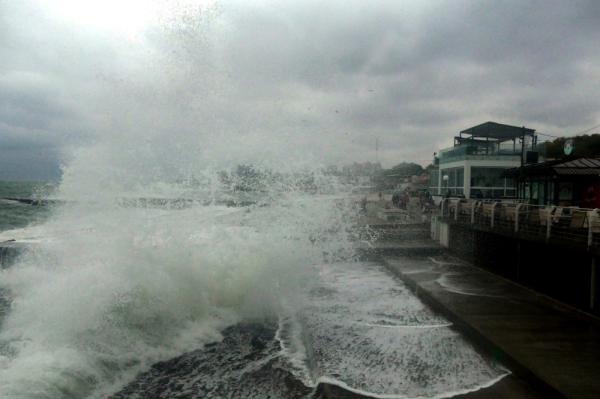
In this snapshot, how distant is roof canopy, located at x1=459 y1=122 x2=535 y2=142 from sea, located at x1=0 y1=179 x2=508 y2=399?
827 inches

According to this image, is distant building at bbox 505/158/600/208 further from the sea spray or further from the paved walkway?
the sea spray

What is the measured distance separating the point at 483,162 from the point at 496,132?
4252 millimetres

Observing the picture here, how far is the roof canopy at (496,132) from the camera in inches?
1312

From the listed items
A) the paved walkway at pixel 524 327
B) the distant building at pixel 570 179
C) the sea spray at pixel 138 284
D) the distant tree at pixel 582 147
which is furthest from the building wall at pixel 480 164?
the sea spray at pixel 138 284

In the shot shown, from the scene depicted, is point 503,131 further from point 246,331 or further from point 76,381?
point 76,381

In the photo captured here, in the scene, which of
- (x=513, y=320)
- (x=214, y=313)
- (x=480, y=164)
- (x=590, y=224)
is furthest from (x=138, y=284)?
(x=480, y=164)

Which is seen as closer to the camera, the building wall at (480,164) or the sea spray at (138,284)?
the sea spray at (138,284)

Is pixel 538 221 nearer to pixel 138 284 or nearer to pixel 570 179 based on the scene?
pixel 570 179

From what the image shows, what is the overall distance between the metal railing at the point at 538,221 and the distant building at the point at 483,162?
1170 centimetres

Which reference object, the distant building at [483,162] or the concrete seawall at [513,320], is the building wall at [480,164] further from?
the concrete seawall at [513,320]

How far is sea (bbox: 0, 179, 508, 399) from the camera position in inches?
282

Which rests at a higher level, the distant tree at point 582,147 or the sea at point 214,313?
the distant tree at point 582,147

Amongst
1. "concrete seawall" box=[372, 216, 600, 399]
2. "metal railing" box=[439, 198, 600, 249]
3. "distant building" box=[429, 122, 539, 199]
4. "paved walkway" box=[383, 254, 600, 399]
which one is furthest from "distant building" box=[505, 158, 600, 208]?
"distant building" box=[429, 122, 539, 199]

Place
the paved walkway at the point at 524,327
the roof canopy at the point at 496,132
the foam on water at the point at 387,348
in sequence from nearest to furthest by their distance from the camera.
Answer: the paved walkway at the point at 524,327 < the foam on water at the point at 387,348 < the roof canopy at the point at 496,132
